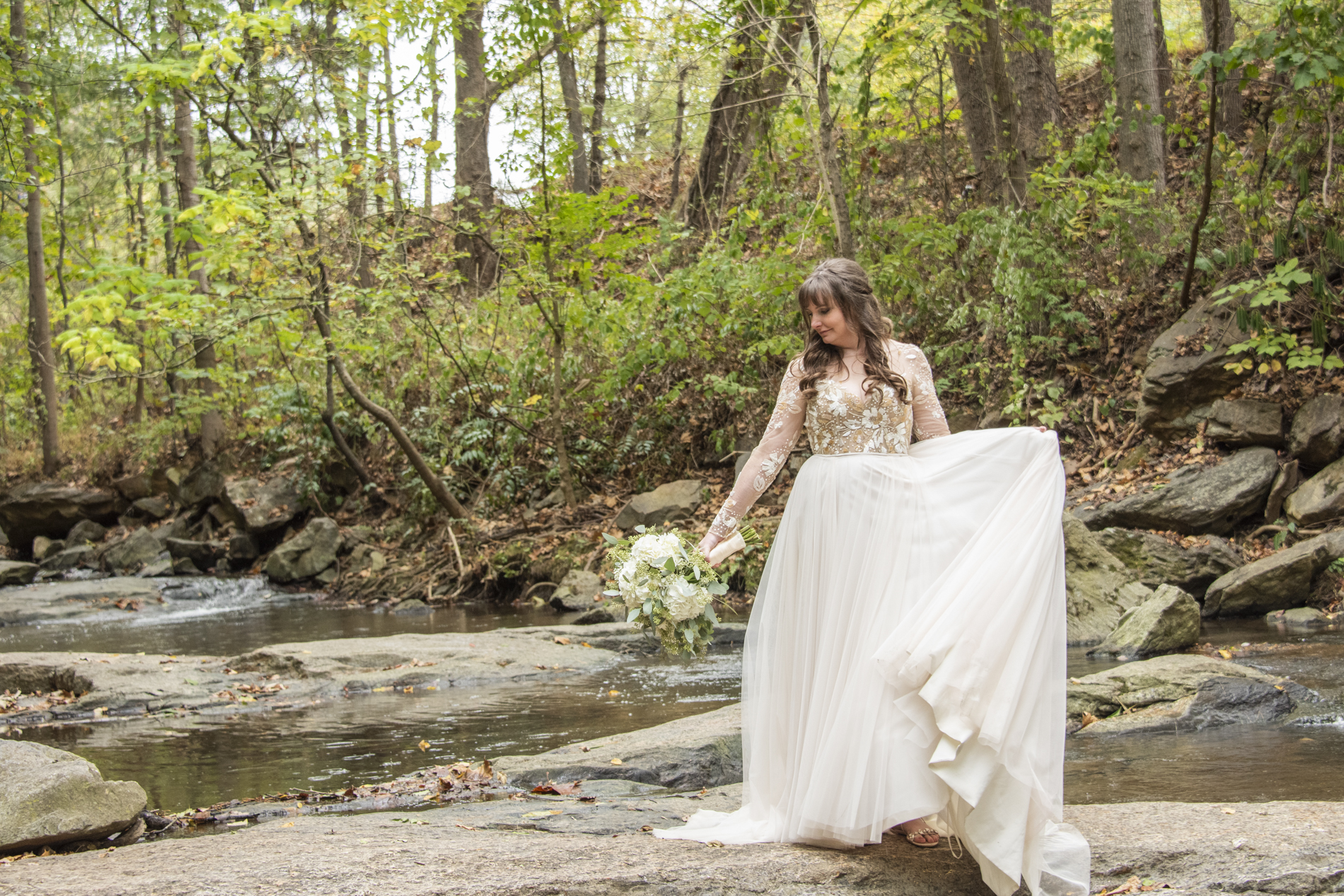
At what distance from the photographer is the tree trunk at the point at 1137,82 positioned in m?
12.5

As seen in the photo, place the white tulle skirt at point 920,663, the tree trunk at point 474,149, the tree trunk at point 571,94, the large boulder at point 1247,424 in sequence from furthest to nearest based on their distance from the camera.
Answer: the tree trunk at point 474,149 < the tree trunk at point 571,94 < the large boulder at point 1247,424 < the white tulle skirt at point 920,663

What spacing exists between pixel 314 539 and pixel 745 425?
21.2 ft

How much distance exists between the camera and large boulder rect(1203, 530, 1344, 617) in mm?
8500

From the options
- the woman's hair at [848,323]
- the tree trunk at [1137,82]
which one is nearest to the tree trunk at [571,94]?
the tree trunk at [1137,82]

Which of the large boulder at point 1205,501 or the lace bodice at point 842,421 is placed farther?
the large boulder at point 1205,501

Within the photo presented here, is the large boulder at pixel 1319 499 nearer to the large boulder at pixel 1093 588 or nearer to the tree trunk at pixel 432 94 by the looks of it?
the large boulder at pixel 1093 588

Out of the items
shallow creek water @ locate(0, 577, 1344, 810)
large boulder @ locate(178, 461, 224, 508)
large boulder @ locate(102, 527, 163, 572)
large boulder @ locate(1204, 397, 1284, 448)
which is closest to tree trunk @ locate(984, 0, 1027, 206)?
large boulder @ locate(1204, 397, 1284, 448)

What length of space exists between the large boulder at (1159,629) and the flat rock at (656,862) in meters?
4.05

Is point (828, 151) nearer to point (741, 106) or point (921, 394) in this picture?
point (741, 106)

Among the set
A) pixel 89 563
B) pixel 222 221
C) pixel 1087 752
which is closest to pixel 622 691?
pixel 1087 752

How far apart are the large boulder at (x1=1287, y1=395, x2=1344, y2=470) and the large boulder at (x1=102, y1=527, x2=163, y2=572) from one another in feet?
51.9

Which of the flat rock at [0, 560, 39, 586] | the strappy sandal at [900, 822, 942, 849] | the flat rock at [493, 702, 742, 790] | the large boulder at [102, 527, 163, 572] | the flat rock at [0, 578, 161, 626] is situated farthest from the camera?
the large boulder at [102, 527, 163, 572]

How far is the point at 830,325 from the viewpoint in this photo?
382 centimetres

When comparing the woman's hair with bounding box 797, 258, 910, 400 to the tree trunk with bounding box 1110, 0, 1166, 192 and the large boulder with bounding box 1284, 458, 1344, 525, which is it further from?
the tree trunk with bounding box 1110, 0, 1166, 192
